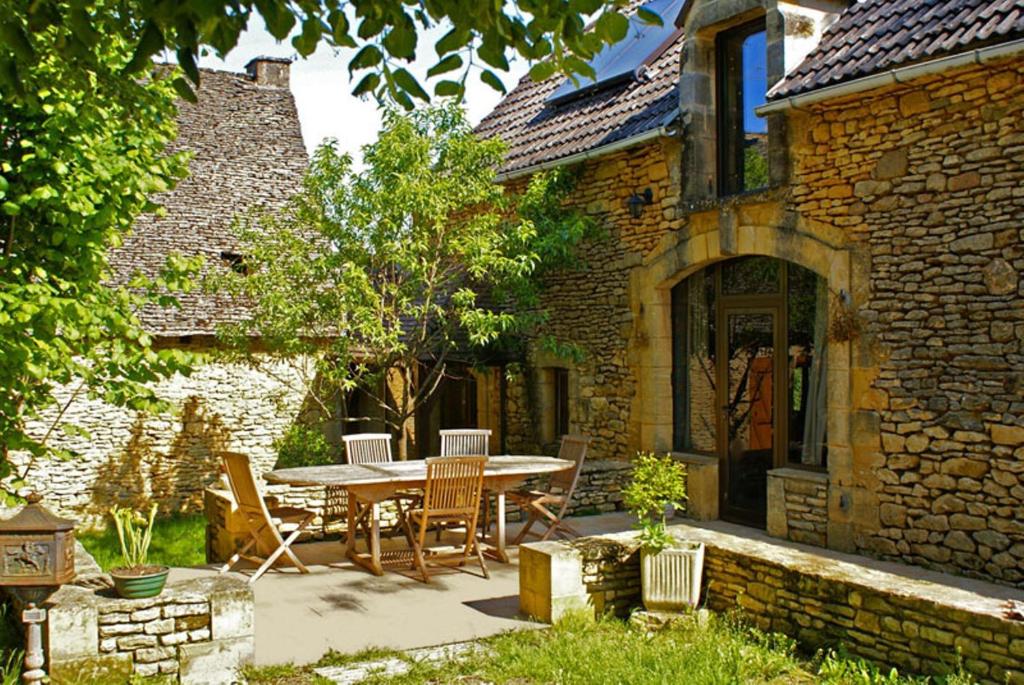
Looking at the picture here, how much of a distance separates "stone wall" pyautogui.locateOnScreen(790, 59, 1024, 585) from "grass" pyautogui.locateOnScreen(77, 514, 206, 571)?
20.9 ft

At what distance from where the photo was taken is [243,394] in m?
13.8

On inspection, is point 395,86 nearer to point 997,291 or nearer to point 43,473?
point 997,291

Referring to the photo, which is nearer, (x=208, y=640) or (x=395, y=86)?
(x=395, y=86)

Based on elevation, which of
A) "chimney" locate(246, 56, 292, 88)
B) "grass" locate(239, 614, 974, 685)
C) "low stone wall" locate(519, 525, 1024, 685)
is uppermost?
"chimney" locate(246, 56, 292, 88)

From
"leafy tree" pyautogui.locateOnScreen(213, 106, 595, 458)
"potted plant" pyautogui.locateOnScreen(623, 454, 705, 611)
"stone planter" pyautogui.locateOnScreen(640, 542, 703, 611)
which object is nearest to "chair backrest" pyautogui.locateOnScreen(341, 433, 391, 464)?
"leafy tree" pyautogui.locateOnScreen(213, 106, 595, 458)

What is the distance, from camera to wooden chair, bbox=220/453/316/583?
283 inches

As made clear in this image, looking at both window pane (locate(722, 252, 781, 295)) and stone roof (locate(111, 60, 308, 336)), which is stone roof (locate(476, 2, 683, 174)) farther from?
stone roof (locate(111, 60, 308, 336))

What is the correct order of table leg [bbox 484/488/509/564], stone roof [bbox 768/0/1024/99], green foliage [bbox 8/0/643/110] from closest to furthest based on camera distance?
green foliage [bbox 8/0/643/110]
stone roof [bbox 768/0/1024/99]
table leg [bbox 484/488/509/564]

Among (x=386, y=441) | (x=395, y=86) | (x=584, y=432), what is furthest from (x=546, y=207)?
(x=395, y=86)

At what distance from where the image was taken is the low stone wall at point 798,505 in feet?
27.4

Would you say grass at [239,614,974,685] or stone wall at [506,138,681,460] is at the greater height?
stone wall at [506,138,681,460]

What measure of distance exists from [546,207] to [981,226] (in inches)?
201

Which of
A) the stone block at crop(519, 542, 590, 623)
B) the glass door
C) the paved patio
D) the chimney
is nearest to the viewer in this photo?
the paved patio

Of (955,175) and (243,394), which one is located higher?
(955,175)
